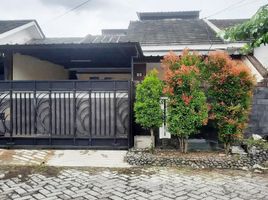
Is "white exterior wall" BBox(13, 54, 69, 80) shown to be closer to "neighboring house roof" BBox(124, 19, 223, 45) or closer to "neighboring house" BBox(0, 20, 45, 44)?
"neighboring house" BBox(0, 20, 45, 44)

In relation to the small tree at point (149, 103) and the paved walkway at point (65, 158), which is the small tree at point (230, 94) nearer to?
the small tree at point (149, 103)

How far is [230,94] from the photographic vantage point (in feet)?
23.4

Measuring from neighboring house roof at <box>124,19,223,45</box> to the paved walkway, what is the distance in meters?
7.29

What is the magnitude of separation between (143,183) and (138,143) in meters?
2.43

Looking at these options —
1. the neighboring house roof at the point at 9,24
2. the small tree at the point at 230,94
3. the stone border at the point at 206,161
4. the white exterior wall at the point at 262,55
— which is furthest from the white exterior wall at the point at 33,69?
the white exterior wall at the point at 262,55

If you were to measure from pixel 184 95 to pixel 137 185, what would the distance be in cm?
270

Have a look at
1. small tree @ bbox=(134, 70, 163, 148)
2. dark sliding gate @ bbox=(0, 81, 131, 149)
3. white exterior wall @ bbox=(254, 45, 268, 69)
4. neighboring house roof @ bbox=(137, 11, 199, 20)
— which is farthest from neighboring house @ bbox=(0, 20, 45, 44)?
white exterior wall @ bbox=(254, 45, 268, 69)

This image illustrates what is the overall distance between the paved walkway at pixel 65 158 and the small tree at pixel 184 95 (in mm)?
1709

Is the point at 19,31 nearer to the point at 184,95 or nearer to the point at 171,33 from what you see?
the point at 171,33

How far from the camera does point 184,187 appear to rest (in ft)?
17.8

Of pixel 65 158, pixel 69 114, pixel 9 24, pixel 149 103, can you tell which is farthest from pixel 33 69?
pixel 149 103

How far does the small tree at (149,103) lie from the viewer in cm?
742

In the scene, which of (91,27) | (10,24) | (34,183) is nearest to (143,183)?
(34,183)

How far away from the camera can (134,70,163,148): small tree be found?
292 inches
